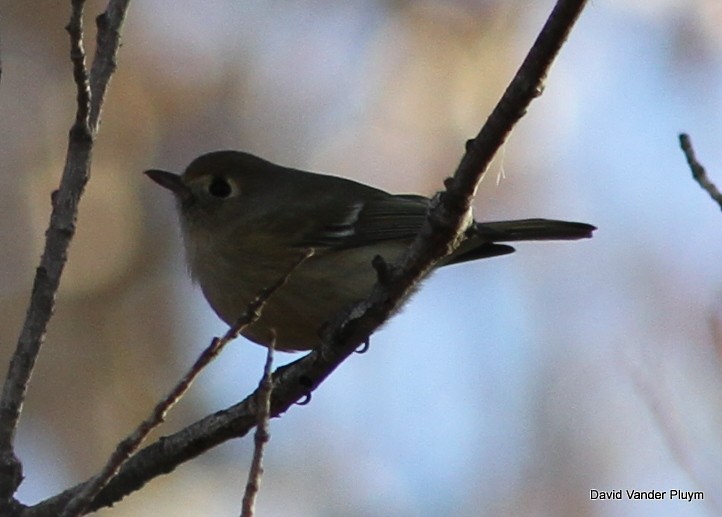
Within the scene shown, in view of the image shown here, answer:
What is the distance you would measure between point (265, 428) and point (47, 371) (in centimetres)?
376

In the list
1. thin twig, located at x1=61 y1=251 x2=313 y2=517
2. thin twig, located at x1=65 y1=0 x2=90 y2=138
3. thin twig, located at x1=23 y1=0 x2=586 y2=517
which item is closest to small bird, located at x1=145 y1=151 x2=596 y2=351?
thin twig, located at x1=23 y1=0 x2=586 y2=517

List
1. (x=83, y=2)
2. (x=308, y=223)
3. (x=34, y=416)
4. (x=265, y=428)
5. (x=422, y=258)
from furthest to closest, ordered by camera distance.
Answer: (x=34, y=416) → (x=308, y=223) → (x=422, y=258) → (x=83, y=2) → (x=265, y=428)

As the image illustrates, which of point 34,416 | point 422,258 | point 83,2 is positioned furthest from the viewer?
point 34,416

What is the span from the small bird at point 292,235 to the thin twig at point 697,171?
1029mm

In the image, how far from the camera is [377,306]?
271 cm

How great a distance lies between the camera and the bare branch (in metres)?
2.47

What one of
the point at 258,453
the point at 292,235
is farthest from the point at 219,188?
the point at 258,453

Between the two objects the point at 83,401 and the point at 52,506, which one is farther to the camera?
the point at 83,401

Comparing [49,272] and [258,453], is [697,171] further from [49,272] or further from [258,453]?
[49,272]

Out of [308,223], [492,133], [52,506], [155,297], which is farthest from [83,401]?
[492,133]

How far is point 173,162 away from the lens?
5738mm

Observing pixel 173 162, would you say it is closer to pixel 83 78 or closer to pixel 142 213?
pixel 142 213

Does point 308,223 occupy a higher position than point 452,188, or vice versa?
point 308,223

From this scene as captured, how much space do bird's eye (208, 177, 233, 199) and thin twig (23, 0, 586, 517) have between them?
1.26m
